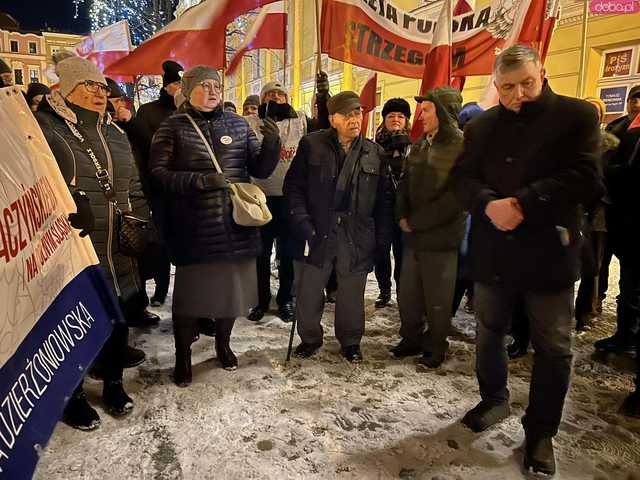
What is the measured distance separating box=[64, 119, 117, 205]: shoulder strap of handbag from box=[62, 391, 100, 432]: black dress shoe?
112 centimetres

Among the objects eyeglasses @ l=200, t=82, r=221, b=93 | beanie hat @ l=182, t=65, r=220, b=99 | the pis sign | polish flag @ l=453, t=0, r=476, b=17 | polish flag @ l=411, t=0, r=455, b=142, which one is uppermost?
the pis sign

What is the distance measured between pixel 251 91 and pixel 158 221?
19323 mm

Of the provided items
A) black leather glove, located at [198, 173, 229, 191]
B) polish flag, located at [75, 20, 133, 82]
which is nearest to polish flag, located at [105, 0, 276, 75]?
black leather glove, located at [198, 173, 229, 191]

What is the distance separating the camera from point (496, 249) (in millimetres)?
2266

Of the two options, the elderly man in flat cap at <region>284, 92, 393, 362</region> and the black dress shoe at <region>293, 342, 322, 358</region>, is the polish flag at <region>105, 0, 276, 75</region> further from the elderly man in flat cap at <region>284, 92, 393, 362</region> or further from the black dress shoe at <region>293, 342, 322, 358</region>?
the black dress shoe at <region>293, 342, 322, 358</region>

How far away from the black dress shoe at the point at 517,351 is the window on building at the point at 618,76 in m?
6.73

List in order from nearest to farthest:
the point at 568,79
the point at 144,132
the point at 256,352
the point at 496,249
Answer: the point at 496,249 < the point at 256,352 < the point at 144,132 < the point at 568,79

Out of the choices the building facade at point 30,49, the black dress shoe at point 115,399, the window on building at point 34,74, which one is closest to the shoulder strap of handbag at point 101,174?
the black dress shoe at point 115,399

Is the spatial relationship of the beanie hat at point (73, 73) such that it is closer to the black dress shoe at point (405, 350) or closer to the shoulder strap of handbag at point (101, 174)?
the shoulder strap of handbag at point (101, 174)

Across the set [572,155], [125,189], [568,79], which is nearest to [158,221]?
[125,189]

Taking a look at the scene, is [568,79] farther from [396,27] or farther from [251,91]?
[251,91]

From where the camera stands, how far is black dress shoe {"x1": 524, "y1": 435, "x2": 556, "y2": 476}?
86.9 inches

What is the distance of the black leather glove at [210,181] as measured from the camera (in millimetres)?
2807

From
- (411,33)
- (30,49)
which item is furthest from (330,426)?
(30,49)
